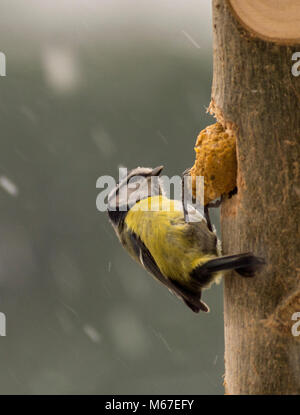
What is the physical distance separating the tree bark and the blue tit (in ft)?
0.38

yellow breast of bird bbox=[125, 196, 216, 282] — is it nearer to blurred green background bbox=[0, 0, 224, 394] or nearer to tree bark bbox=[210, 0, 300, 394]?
tree bark bbox=[210, 0, 300, 394]

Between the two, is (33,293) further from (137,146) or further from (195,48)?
(195,48)

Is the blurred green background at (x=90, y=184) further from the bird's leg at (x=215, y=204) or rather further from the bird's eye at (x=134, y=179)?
the bird's leg at (x=215, y=204)

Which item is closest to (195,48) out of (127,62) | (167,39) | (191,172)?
(167,39)

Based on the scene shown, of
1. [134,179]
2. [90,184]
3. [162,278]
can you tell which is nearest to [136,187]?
[134,179]

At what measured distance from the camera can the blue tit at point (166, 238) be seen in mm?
2459

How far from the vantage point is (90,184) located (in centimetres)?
520

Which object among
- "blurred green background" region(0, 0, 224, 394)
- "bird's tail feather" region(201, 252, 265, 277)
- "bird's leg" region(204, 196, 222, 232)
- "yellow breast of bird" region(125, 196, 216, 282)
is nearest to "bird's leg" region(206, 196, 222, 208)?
"bird's leg" region(204, 196, 222, 232)

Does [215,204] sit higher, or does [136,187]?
[136,187]

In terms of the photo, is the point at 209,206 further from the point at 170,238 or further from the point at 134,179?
the point at 134,179

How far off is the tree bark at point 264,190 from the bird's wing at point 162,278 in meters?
0.21

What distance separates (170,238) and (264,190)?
0.46 meters

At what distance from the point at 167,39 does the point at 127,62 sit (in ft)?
1.27

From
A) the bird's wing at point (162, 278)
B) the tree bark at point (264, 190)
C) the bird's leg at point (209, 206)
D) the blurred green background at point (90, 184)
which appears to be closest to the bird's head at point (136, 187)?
the bird's wing at point (162, 278)
